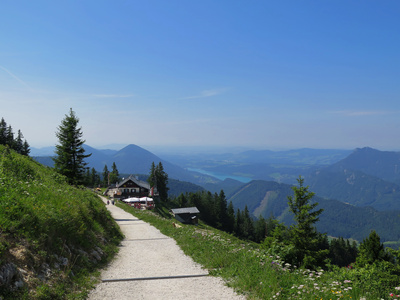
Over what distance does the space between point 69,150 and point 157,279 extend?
2786cm

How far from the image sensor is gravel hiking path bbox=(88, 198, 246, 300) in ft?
23.3

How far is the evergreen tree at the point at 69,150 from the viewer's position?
31016mm

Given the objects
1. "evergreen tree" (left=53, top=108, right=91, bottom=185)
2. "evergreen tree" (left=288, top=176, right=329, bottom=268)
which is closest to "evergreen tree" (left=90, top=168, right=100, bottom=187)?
"evergreen tree" (left=53, top=108, right=91, bottom=185)

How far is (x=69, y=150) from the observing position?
103 feet

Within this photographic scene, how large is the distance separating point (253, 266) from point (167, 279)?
2.95 m

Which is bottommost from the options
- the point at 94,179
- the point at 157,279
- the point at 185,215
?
the point at 185,215

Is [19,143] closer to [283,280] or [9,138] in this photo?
[9,138]

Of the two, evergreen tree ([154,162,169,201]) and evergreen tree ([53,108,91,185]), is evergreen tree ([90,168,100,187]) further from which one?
evergreen tree ([53,108,91,185])

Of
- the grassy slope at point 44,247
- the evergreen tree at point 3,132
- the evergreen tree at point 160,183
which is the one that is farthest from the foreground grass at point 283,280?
the evergreen tree at point 3,132

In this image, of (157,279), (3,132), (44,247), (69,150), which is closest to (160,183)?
(3,132)

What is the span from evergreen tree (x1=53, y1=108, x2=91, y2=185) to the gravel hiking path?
2209 cm

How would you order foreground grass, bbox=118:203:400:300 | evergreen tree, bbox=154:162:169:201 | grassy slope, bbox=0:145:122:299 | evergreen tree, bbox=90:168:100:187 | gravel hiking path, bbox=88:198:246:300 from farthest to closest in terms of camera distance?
evergreen tree, bbox=90:168:100:187, evergreen tree, bbox=154:162:169:201, gravel hiking path, bbox=88:198:246:300, foreground grass, bbox=118:203:400:300, grassy slope, bbox=0:145:122:299

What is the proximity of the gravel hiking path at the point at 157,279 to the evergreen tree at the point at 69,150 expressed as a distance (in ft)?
72.5

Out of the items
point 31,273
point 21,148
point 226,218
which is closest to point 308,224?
point 31,273
